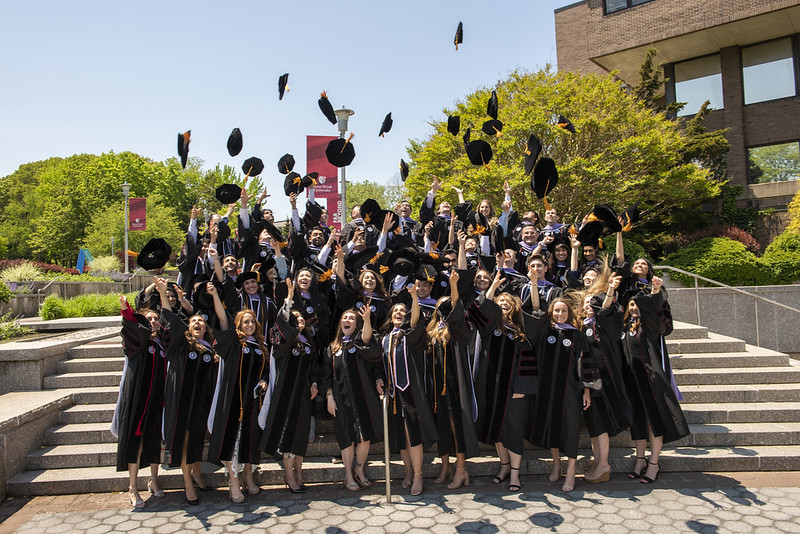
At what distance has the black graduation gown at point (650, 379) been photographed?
17.9ft

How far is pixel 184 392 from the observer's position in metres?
5.33

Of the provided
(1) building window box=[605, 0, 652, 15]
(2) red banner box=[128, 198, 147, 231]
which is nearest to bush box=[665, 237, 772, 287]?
(1) building window box=[605, 0, 652, 15]

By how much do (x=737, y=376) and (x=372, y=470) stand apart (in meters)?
4.95

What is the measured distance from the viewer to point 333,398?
538 centimetres

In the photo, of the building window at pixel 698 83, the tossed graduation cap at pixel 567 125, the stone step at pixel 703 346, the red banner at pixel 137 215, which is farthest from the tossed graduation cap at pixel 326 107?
the red banner at pixel 137 215

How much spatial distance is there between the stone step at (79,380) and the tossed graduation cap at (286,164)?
4.12 meters

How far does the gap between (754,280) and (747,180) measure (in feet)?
30.8

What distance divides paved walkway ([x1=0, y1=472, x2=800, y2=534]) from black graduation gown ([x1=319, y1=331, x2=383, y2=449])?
58cm

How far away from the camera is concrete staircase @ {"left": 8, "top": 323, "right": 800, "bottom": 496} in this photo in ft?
18.3

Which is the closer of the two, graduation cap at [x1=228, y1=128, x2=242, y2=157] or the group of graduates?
the group of graduates

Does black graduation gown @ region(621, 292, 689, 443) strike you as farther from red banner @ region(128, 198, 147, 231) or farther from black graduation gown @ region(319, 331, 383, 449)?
red banner @ region(128, 198, 147, 231)

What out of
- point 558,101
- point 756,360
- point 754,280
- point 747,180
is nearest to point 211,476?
point 756,360

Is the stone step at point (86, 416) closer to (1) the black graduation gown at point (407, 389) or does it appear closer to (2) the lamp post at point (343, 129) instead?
(1) the black graduation gown at point (407, 389)

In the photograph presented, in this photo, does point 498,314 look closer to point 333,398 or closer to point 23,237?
point 333,398
